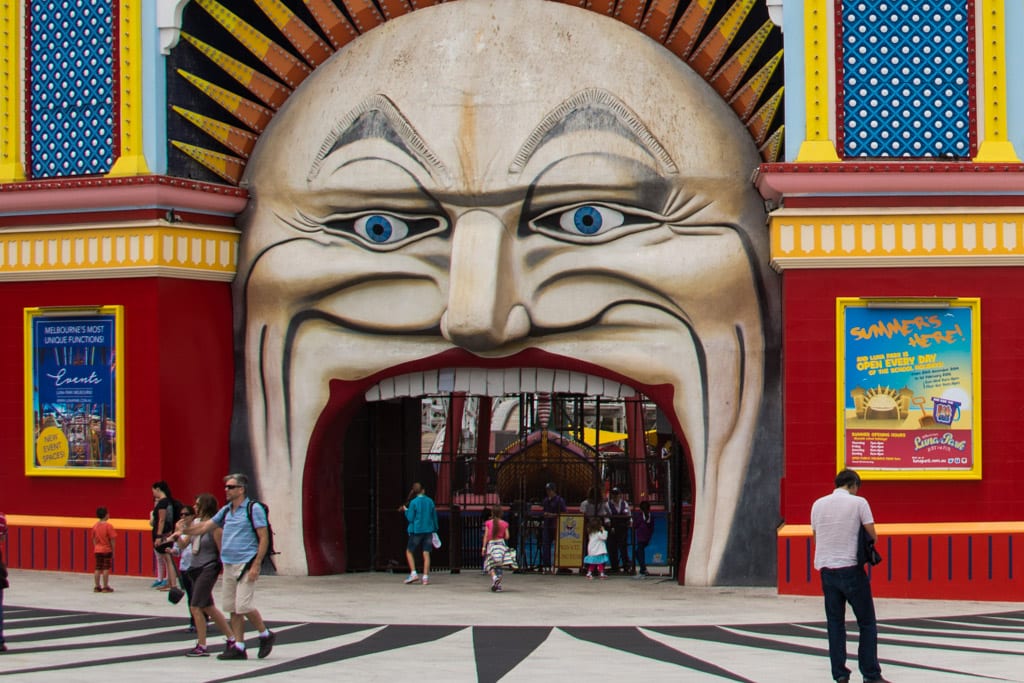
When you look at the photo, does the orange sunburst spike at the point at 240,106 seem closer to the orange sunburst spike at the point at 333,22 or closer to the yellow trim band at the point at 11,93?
the orange sunburst spike at the point at 333,22

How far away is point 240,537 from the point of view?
45.8ft

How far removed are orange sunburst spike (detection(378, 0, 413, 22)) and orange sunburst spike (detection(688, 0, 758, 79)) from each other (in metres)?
3.49

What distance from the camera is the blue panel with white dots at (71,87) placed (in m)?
21.3

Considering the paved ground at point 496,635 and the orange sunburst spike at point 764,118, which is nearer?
the paved ground at point 496,635

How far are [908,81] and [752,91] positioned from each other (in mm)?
1915

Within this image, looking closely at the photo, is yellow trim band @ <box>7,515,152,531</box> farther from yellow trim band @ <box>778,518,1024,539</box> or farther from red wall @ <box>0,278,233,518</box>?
yellow trim band @ <box>778,518,1024,539</box>

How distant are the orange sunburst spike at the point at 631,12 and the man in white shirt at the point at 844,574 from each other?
31.7 feet

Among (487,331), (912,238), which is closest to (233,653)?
(487,331)

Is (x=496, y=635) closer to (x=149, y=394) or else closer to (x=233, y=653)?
(x=233, y=653)

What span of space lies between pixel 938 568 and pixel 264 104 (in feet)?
31.8

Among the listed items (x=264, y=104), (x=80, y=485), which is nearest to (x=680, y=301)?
(x=264, y=104)

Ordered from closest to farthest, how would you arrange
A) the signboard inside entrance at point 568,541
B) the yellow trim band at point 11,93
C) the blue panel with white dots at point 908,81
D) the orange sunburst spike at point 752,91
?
the blue panel with white dots at point 908,81 → the orange sunburst spike at point 752,91 → the yellow trim band at point 11,93 → the signboard inside entrance at point 568,541

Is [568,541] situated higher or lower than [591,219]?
lower

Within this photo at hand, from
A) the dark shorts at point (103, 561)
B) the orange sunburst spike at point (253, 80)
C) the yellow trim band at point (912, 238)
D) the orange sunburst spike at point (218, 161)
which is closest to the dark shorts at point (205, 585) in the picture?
the dark shorts at point (103, 561)
